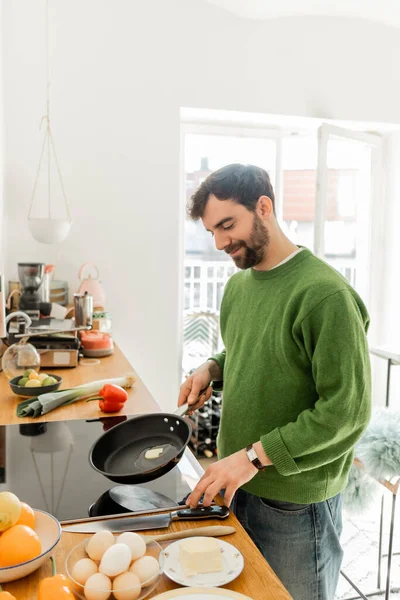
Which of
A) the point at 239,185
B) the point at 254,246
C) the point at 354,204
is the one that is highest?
the point at 354,204

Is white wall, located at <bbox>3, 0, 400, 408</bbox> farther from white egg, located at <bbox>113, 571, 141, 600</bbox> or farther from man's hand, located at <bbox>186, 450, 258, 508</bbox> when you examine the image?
white egg, located at <bbox>113, 571, 141, 600</bbox>

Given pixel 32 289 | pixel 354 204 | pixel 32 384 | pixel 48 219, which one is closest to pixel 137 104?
pixel 48 219

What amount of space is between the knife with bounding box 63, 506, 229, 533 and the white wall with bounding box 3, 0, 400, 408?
7.62ft

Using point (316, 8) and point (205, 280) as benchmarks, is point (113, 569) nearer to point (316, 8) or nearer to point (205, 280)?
point (316, 8)

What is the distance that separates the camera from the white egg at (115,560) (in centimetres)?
80

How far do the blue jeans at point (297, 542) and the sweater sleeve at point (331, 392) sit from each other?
0.72 ft

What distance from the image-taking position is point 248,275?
1.51 meters

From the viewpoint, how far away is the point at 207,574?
85 centimetres

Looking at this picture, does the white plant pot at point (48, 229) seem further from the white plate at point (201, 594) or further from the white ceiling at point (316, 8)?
the white plate at point (201, 594)

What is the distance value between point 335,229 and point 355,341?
10.6 feet

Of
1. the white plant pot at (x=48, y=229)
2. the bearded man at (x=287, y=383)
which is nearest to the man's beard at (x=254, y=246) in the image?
the bearded man at (x=287, y=383)

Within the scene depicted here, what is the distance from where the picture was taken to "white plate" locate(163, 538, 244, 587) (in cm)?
83

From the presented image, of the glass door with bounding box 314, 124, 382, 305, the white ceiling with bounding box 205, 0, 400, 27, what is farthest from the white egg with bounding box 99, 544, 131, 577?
the glass door with bounding box 314, 124, 382, 305

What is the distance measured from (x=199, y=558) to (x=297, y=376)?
0.51m
